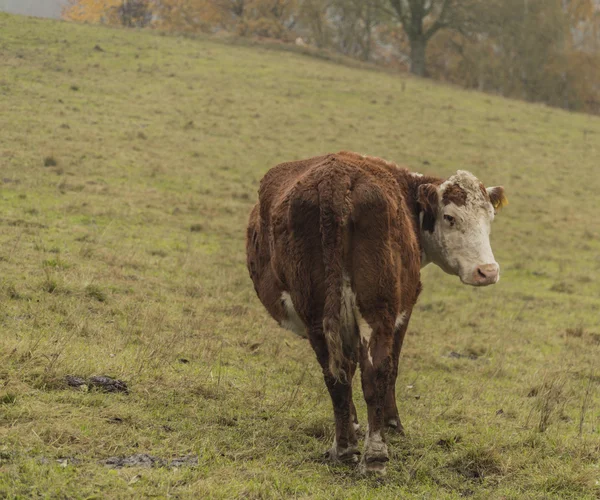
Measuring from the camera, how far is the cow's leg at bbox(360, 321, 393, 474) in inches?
181

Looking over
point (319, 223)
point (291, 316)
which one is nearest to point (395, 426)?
point (291, 316)

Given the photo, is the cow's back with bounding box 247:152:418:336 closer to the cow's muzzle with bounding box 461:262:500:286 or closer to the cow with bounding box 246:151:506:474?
the cow with bounding box 246:151:506:474

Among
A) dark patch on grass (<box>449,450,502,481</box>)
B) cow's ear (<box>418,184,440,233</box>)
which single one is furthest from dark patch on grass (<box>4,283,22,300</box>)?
dark patch on grass (<box>449,450,502,481</box>)

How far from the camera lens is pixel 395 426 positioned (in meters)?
5.81

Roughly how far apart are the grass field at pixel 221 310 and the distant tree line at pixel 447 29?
14139mm

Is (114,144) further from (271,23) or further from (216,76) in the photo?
(271,23)

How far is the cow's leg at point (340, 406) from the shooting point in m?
4.86

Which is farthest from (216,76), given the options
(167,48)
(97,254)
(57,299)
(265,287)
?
(265,287)

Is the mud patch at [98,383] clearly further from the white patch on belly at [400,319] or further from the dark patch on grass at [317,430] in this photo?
the white patch on belly at [400,319]

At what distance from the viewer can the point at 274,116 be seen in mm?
24250

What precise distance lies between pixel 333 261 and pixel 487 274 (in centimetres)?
149

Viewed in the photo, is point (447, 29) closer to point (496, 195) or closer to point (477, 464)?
point (496, 195)

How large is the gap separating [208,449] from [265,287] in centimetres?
156

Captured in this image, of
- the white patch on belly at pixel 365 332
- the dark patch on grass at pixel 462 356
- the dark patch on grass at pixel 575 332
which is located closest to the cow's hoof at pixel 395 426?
the white patch on belly at pixel 365 332
